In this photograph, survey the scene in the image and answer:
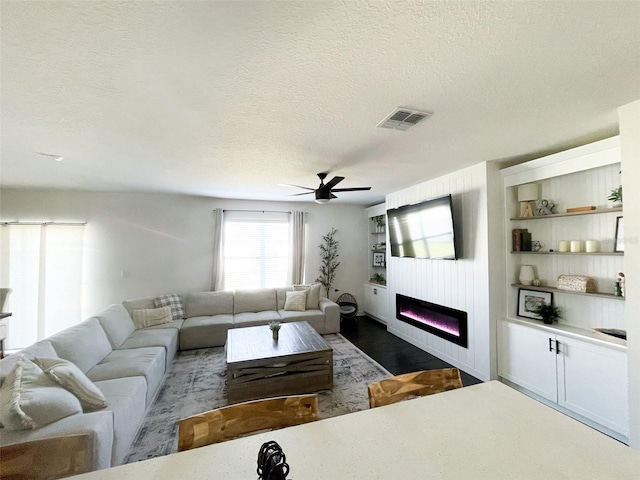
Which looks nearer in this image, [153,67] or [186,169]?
[153,67]

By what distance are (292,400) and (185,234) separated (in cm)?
457

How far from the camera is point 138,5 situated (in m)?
1.01

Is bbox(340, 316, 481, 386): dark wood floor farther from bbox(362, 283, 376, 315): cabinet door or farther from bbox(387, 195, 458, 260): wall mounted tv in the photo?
bbox(387, 195, 458, 260): wall mounted tv

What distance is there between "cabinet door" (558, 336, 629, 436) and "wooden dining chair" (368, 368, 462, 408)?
5.60 ft

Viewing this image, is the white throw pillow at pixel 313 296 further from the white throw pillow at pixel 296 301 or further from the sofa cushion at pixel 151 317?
the sofa cushion at pixel 151 317

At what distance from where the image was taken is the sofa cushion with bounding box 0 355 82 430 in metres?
1.40

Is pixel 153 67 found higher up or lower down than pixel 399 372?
higher up

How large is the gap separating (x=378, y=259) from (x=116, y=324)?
15.1 feet

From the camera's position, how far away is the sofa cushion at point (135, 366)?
2.33 metres

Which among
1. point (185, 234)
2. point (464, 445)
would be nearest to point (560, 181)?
point (464, 445)

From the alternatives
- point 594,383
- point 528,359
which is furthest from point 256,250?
point 594,383

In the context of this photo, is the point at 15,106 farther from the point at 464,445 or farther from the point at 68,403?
the point at 464,445

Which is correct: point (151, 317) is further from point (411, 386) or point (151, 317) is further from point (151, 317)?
point (411, 386)

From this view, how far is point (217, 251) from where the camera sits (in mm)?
4961
